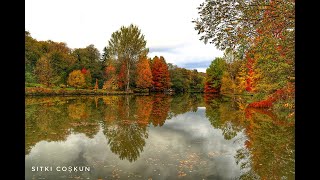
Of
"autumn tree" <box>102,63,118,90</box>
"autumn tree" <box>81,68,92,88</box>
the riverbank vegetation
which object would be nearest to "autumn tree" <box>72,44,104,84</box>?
"autumn tree" <box>81,68,92,88</box>

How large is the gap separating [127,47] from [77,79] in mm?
13834

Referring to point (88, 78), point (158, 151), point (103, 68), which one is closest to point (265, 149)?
point (158, 151)

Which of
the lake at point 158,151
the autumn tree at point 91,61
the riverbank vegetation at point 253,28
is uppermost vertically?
the autumn tree at point 91,61

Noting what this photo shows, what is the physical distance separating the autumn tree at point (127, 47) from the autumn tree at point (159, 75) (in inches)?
667

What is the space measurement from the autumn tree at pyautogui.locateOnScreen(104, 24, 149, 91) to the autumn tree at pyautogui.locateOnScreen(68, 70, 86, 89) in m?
8.48

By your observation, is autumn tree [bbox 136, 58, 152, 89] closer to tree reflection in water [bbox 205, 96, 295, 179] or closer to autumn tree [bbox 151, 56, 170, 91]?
autumn tree [bbox 151, 56, 170, 91]

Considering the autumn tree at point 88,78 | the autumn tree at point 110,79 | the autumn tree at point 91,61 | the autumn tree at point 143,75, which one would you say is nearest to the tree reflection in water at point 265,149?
the autumn tree at point 110,79

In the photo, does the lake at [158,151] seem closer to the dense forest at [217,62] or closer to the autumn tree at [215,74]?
the dense forest at [217,62]

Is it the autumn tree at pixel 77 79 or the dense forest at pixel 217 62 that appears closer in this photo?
the dense forest at pixel 217 62

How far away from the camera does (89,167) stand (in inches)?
359

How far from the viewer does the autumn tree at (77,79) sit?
5647 cm

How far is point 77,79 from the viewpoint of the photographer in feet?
185
